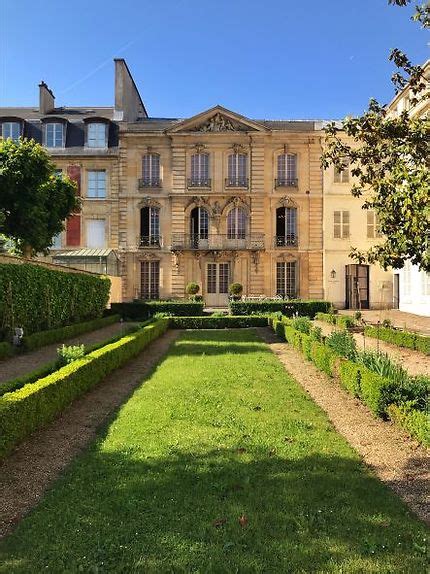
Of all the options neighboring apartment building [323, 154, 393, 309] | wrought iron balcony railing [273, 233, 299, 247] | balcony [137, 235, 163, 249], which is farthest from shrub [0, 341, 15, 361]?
neighboring apartment building [323, 154, 393, 309]

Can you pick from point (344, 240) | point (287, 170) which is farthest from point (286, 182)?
point (344, 240)

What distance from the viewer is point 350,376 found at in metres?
7.36

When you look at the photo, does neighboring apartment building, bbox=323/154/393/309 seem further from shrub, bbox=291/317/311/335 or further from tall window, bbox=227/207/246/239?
shrub, bbox=291/317/311/335

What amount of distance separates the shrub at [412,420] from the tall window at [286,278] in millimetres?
22816

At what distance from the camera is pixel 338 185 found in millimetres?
28734

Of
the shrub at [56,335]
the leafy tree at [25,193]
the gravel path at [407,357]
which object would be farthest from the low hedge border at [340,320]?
the leafy tree at [25,193]

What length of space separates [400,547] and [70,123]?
30.9m

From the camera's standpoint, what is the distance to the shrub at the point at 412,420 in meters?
4.97

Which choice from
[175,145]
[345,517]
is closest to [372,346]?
[345,517]

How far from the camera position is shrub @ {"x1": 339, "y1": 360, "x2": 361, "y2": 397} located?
704 centimetres

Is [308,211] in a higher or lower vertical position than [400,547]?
higher

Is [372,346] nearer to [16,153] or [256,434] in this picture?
[256,434]

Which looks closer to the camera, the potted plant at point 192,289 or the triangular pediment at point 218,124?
the potted plant at point 192,289

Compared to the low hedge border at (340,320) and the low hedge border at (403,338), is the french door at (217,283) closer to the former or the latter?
the low hedge border at (340,320)
